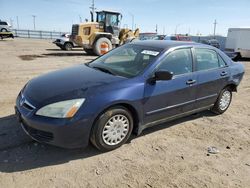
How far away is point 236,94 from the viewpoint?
24.0 ft

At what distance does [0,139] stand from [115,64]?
2.22 meters

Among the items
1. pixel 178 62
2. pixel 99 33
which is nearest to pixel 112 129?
pixel 178 62

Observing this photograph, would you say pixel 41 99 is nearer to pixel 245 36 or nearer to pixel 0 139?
pixel 0 139

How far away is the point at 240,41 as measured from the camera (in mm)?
17141

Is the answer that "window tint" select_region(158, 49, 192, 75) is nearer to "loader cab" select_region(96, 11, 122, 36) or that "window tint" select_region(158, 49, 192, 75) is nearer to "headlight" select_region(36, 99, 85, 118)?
"headlight" select_region(36, 99, 85, 118)

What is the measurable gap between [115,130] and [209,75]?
225 cm

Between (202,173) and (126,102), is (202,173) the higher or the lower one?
the lower one

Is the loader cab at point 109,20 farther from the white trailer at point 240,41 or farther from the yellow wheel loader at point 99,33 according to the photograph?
the white trailer at point 240,41

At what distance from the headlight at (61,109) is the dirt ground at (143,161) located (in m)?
0.67

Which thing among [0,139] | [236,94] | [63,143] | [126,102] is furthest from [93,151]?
[236,94]

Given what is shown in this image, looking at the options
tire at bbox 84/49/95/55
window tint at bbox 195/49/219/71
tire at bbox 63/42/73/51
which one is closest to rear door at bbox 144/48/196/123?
window tint at bbox 195/49/219/71

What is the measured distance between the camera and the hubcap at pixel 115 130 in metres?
3.60

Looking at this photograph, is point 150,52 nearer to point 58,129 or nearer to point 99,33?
point 58,129

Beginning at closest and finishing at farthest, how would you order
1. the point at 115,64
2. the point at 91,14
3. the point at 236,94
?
the point at 115,64, the point at 236,94, the point at 91,14
